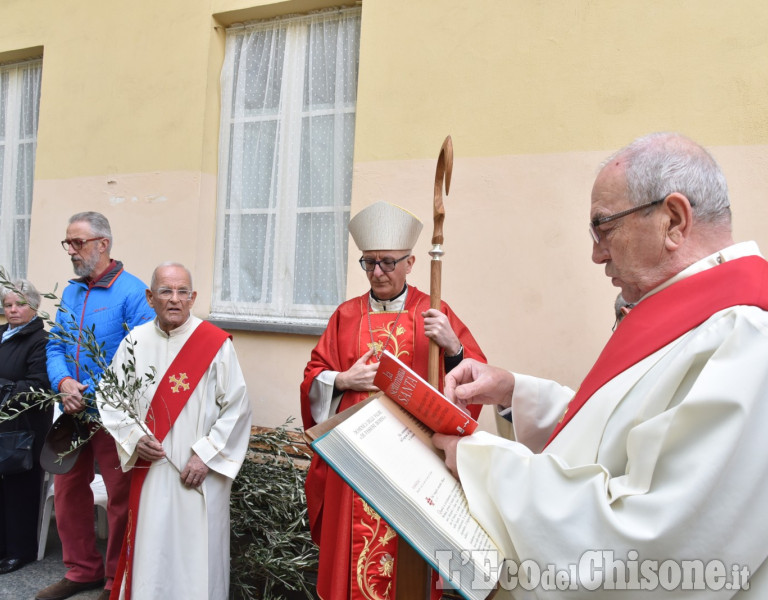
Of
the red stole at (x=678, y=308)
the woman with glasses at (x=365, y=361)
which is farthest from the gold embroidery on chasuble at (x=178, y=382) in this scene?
the red stole at (x=678, y=308)

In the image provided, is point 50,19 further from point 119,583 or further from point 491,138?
point 119,583

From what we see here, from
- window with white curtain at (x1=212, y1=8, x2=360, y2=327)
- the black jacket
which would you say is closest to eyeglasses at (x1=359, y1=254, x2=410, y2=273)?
window with white curtain at (x1=212, y1=8, x2=360, y2=327)

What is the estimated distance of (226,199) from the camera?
520cm

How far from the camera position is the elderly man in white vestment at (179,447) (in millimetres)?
3318

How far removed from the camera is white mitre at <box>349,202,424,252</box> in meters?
3.11

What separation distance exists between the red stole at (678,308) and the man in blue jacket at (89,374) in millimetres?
3316

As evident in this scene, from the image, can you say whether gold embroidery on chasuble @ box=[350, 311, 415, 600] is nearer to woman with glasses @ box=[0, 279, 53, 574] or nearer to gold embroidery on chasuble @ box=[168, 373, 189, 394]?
gold embroidery on chasuble @ box=[168, 373, 189, 394]

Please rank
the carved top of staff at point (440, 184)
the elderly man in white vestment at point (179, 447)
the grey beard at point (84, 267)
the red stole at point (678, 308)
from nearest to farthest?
the red stole at point (678, 308) < the carved top of staff at point (440, 184) < the elderly man in white vestment at point (179, 447) < the grey beard at point (84, 267)

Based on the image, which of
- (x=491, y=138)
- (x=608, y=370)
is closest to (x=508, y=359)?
(x=491, y=138)

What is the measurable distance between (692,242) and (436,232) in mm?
987

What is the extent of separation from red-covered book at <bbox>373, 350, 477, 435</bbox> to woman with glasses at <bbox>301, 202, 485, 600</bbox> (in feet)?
3.85

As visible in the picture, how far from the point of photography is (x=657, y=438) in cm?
118

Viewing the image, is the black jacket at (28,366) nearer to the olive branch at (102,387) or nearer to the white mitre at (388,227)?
the olive branch at (102,387)

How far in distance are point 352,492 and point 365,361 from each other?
0.64 m
